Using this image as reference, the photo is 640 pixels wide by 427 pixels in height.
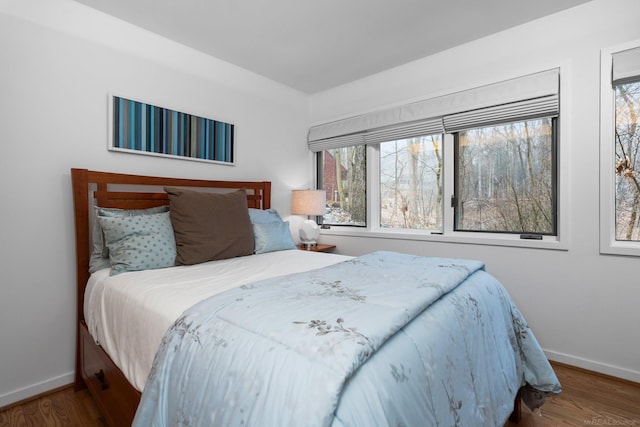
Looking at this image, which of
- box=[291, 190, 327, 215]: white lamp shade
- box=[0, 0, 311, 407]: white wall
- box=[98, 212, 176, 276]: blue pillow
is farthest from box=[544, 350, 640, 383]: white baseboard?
box=[0, 0, 311, 407]: white wall

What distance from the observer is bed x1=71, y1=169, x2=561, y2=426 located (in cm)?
72

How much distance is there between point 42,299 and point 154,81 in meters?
1.66

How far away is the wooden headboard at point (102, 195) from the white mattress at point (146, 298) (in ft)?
0.64

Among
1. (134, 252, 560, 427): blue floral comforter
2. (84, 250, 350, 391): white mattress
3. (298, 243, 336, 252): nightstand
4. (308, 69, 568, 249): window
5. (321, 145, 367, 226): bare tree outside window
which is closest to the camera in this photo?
(134, 252, 560, 427): blue floral comforter

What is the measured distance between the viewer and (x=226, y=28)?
235cm

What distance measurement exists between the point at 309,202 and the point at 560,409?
96.0 inches

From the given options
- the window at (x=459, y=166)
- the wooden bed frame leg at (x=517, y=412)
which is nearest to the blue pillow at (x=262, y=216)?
the window at (x=459, y=166)

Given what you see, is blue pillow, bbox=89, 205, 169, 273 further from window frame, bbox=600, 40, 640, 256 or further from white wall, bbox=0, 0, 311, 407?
window frame, bbox=600, 40, 640, 256

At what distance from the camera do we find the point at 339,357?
0.71m

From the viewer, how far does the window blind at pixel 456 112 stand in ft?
7.37

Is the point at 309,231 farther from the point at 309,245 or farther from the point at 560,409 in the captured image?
the point at 560,409

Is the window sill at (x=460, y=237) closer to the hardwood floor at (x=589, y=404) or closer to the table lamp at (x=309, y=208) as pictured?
the table lamp at (x=309, y=208)

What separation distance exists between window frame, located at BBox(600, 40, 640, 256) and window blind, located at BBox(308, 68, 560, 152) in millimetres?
247

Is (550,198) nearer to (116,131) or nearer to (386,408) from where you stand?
(386,408)
